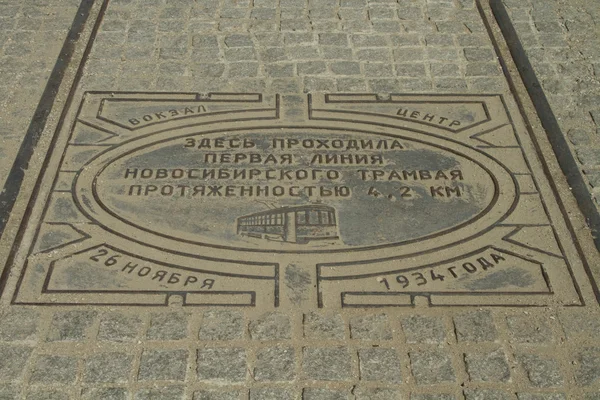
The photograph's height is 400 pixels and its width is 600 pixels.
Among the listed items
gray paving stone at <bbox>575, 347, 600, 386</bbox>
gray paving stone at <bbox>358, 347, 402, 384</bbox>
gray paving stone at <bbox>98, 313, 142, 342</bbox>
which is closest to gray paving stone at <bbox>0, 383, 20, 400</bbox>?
gray paving stone at <bbox>98, 313, 142, 342</bbox>

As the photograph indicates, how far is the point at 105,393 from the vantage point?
4.00 m

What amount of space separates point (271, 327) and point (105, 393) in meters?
0.94

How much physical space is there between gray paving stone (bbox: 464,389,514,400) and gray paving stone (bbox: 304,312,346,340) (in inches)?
28.8

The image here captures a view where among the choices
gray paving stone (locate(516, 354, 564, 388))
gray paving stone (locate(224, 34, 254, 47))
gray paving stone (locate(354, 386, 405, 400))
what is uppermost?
gray paving stone (locate(224, 34, 254, 47))

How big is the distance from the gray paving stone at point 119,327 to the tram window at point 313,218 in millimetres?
1279

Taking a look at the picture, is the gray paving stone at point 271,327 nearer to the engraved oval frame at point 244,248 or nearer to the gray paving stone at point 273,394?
the gray paving stone at point 273,394

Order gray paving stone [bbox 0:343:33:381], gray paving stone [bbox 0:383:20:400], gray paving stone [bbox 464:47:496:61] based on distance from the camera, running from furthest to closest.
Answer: gray paving stone [bbox 464:47:496:61], gray paving stone [bbox 0:343:33:381], gray paving stone [bbox 0:383:20:400]

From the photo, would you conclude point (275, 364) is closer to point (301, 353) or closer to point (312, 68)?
point (301, 353)

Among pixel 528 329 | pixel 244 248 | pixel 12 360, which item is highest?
pixel 244 248

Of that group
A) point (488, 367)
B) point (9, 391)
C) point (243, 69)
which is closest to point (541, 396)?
point (488, 367)

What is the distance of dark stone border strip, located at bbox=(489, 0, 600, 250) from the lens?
522 centimetres

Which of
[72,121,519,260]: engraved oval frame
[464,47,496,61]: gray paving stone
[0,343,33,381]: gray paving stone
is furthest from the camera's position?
[464,47,496,61]: gray paving stone

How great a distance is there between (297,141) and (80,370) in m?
2.36

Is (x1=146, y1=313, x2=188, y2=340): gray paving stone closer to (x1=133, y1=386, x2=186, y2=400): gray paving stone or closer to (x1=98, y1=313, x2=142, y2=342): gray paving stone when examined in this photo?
(x1=98, y1=313, x2=142, y2=342): gray paving stone
